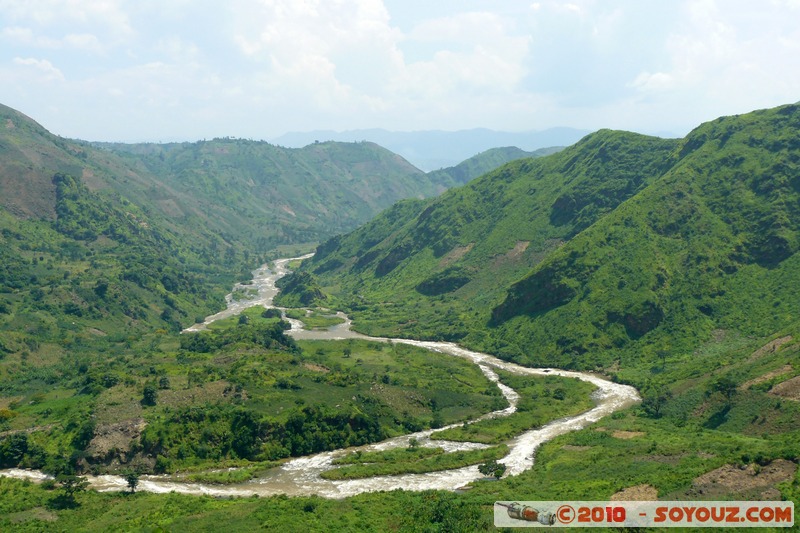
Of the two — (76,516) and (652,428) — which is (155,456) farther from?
(652,428)

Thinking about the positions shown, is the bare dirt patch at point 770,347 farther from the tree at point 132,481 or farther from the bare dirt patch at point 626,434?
the tree at point 132,481

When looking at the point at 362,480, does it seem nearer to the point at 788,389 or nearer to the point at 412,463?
the point at 412,463

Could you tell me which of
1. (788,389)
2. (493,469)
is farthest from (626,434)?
(493,469)

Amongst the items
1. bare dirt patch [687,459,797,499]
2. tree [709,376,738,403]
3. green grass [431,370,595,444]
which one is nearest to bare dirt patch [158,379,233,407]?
green grass [431,370,595,444]

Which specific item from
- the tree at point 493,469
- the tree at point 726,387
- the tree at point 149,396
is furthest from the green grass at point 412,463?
the tree at point 726,387

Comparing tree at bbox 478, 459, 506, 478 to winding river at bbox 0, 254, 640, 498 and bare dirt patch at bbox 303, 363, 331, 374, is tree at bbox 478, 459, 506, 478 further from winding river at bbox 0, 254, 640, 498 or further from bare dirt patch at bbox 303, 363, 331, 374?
bare dirt patch at bbox 303, 363, 331, 374

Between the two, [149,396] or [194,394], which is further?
[194,394]

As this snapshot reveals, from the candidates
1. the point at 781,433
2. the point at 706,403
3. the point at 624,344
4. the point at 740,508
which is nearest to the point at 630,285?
the point at 624,344
